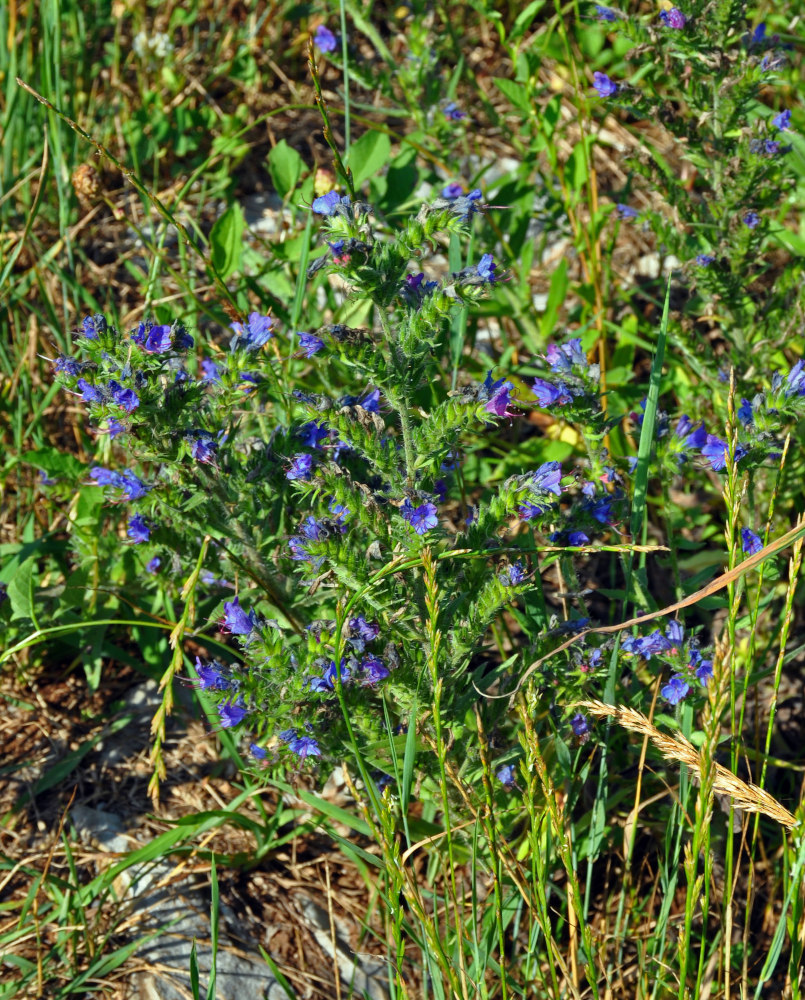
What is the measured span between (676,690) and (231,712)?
1080 millimetres

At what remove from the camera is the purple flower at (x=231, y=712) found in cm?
222

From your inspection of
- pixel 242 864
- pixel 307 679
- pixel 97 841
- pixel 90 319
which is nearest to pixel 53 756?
pixel 97 841

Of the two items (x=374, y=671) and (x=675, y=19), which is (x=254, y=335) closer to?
(x=374, y=671)

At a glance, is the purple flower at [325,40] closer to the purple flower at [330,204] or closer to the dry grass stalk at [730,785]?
the purple flower at [330,204]

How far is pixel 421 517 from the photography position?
2.04 meters

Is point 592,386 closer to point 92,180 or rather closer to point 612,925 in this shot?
point 612,925

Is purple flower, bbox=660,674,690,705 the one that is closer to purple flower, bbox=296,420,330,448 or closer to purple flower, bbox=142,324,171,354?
purple flower, bbox=296,420,330,448

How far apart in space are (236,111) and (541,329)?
78.1 inches

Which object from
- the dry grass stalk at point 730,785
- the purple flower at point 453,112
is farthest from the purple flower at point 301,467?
the purple flower at point 453,112

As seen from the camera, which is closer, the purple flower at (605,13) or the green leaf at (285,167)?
the purple flower at (605,13)

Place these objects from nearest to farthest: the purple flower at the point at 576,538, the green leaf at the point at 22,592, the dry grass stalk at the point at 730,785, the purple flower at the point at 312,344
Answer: the dry grass stalk at the point at 730,785 < the purple flower at the point at 312,344 < the purple flower at the point at 576,538 < the green leaf at the point at 22,592

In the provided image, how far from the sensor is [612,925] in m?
2.68

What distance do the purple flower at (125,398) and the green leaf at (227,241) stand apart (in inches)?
47.3

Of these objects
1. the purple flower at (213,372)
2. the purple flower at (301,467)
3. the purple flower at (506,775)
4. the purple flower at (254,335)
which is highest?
the purple flower at (254,335)
